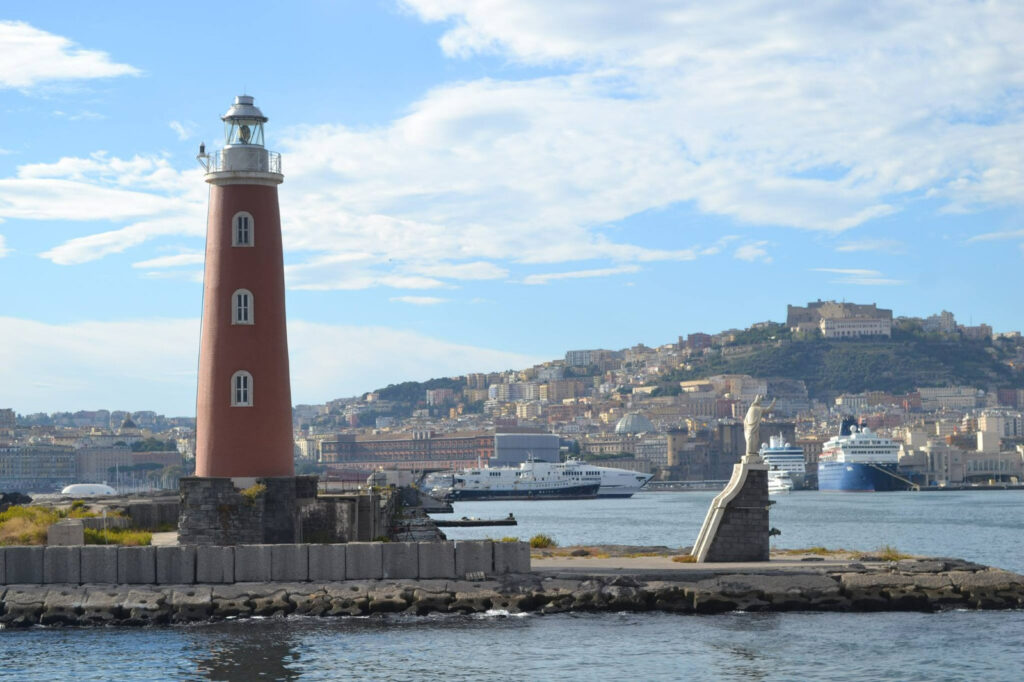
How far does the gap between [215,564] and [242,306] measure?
4.82 m

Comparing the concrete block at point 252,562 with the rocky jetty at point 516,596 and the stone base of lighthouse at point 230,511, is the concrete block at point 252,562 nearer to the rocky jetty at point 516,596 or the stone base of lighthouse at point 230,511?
the rocky jetty at point 516,596

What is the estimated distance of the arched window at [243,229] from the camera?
26.4 meters

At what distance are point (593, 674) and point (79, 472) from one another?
18151 cm

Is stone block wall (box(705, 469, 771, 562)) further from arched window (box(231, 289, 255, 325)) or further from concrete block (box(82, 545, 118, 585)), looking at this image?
concrete block (box(82, 545, 118, 585))

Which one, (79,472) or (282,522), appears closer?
(282,522)

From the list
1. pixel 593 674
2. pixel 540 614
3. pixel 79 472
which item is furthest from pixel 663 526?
pixel 79 472

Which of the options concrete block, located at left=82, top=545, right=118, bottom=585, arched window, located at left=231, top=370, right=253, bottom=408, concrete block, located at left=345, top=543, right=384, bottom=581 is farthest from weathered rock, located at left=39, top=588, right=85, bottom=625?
arched window, located at left=231, top=370, right=253, bottom=408

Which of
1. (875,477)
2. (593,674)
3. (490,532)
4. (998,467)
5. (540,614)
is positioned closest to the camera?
(593,674)

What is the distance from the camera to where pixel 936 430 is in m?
197

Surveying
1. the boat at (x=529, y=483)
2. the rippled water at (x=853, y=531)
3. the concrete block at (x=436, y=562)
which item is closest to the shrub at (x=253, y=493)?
the concrete block at (x=436, y=562)

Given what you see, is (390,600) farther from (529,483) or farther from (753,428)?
(529,483)

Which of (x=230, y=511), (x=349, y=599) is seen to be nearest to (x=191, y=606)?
(x=349, y=599)

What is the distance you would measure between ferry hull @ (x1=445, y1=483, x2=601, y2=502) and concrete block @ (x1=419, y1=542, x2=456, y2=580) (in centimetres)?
10316

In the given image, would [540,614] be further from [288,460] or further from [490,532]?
[490,532]
